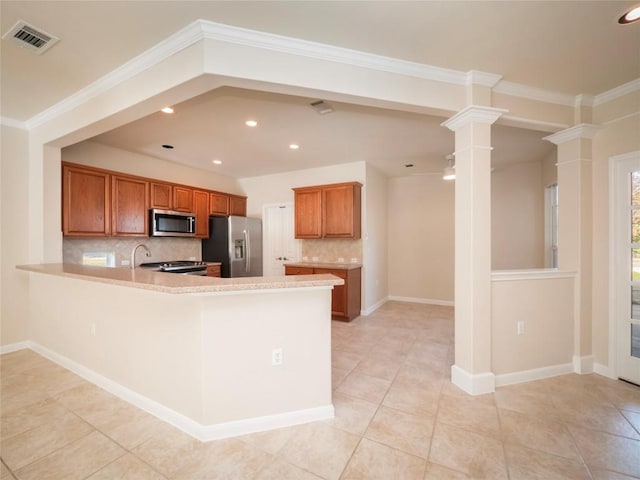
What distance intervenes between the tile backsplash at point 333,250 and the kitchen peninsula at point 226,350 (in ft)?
9.72

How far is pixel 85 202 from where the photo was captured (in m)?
3.56

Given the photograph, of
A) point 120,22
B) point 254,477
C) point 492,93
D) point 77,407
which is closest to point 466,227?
point 492,93

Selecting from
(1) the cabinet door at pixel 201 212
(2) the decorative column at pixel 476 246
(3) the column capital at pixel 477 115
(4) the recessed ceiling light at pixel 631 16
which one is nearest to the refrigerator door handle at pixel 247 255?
(1) the cabinet door at pixel 201 212

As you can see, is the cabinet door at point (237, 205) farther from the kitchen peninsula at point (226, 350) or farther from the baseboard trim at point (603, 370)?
the baseboard trim at point (603, 370)

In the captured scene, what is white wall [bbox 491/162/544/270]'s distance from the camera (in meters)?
4.75

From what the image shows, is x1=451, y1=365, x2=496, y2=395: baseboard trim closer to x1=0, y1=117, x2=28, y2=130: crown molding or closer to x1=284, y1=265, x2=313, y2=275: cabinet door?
x1=284, y1=265, x2=313, y2=275: cabinet door

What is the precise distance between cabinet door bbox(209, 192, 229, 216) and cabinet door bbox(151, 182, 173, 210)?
2.53 ft

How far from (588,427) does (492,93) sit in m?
2.76

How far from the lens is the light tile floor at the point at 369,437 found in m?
1.56

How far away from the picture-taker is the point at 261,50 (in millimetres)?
1861

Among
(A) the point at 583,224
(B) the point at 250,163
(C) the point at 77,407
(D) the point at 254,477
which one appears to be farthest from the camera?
(B) the point at 250,163

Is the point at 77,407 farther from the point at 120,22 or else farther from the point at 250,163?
the point at 250,163

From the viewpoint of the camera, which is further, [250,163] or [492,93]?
[250,163]

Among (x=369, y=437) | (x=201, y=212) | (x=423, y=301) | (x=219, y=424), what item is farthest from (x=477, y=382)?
(x=201, y=212)
